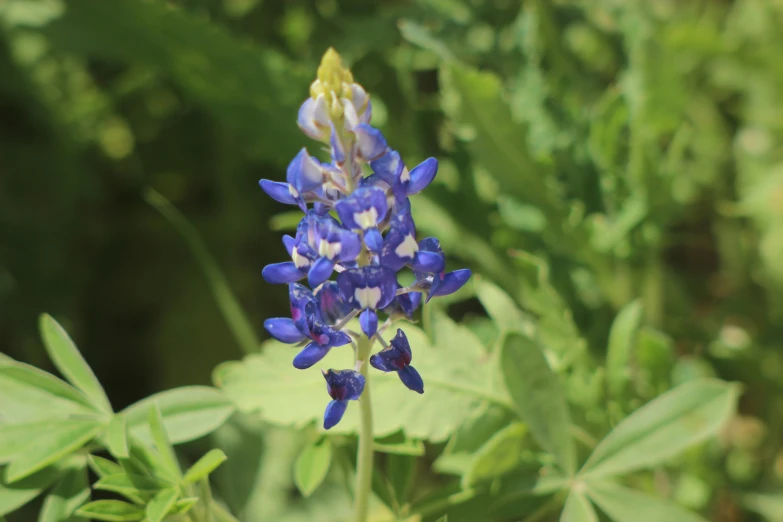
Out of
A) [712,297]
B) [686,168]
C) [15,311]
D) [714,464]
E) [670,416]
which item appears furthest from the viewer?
[712,297]

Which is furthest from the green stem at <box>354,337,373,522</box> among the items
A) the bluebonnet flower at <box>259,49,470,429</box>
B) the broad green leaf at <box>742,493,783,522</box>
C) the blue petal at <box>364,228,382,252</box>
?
the broad green leaf at <box>742,493,783,522</box>

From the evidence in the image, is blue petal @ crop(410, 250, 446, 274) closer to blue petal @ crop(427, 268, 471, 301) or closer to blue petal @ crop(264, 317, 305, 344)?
blue petal @ crop(427, 268, 471, 301)

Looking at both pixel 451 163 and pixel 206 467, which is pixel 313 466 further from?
pixel 451 163

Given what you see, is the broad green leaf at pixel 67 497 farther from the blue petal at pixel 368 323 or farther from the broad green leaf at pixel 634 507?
the broad green leaf at pixel 634 507

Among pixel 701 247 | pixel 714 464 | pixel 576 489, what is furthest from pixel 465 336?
pixel 701 247

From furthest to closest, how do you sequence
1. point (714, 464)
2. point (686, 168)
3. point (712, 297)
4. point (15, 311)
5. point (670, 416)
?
point (712, 297) → point (686, 168) → point (15, 311) → point (714, 464) → point (670, 416)

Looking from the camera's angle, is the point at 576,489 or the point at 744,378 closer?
the point at 576,489

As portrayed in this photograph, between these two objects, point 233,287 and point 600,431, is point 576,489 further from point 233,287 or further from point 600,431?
point 233,287
